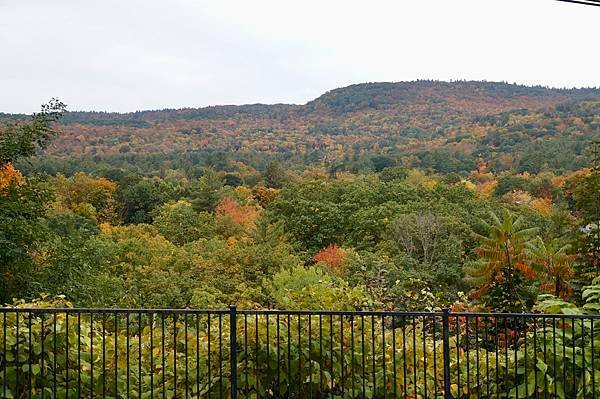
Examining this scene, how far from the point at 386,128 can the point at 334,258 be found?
47616 mm

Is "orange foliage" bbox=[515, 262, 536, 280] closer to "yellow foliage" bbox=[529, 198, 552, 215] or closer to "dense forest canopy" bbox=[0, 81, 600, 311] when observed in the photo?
"dense forest canopy" bbox=[0, 81, 600, 311]

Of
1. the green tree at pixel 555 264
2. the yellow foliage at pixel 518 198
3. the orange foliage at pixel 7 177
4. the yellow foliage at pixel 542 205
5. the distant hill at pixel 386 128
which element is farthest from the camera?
the distant hill at pixel 386 128

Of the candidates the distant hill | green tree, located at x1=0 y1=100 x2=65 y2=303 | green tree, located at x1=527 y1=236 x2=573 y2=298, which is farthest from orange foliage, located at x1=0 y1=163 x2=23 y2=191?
the distant hill

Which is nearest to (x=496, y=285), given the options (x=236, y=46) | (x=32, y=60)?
(x=32, y=60)

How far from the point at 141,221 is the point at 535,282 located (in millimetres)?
33938

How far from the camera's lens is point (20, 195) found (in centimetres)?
1348

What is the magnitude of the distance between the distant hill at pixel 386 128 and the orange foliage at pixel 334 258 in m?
23.5

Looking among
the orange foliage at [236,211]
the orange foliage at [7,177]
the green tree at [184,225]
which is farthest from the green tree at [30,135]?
the orange foliage at [236,211]

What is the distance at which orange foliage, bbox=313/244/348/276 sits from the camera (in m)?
30.3

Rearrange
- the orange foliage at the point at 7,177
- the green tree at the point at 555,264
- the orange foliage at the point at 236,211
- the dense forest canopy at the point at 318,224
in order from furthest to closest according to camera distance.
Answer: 1. the orange foliage at the point at 236,211
2. the green tree at the point at 555,264
3. the orange foliage at the point at 7,177
4. the dense forest canopy at the point at 318,224

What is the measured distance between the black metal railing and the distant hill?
48325 mm

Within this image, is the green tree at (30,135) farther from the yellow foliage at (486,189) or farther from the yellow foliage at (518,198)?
the yellow foliage at (486,189)

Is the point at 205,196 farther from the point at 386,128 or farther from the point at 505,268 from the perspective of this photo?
the point at 386,128

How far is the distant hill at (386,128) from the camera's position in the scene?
6044 centimetres
